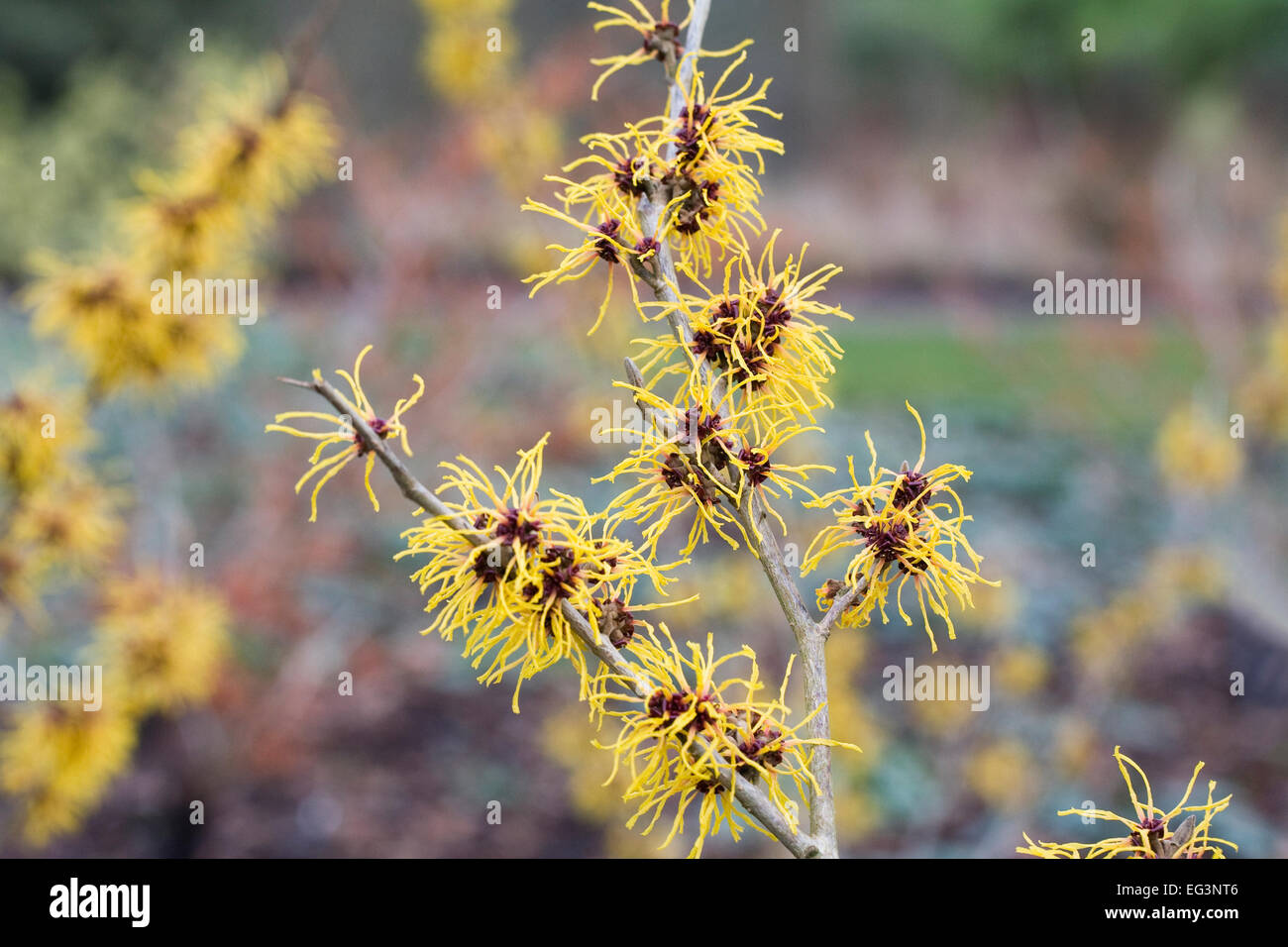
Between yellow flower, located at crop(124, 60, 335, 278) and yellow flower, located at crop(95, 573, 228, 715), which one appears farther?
yellow flower, located at crop(95, 573, 228, 715)

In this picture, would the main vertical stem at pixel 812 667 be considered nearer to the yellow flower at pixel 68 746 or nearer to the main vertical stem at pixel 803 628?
the main vertical stem at pixel 803 628

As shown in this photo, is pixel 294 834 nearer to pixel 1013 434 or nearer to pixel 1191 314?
pixel 1013 434

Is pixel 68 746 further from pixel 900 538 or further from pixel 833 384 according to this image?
pixel 833 384

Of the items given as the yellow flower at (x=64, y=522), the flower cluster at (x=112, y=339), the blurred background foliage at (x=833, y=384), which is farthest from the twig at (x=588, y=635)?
the blurred background foliage at (x=833, y=384)

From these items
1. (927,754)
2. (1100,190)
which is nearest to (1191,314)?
(1100,190)

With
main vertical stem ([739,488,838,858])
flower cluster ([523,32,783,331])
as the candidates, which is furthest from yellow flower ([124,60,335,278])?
main vertical stem ([739,488,838,858])

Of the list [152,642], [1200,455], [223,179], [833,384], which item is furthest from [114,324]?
[833,384]

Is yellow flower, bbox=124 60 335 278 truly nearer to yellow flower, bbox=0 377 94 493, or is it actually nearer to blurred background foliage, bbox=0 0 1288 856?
yellow flower, bbox=0 377 94 493
